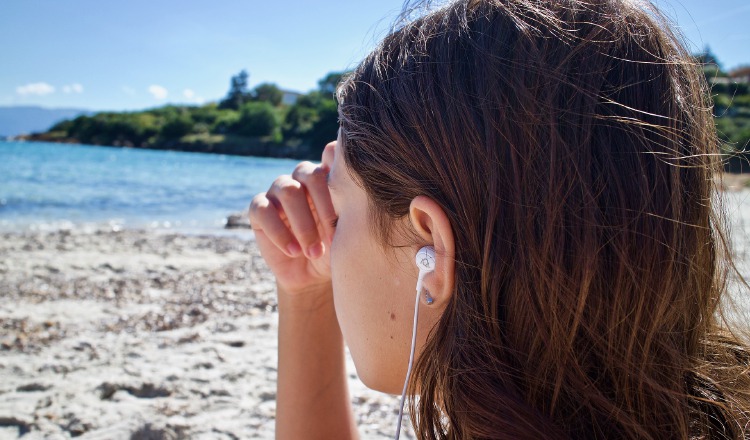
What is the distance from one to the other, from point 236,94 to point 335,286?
7899 centimetres

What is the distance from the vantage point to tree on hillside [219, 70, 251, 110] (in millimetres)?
75188

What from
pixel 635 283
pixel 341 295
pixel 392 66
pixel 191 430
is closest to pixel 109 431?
pixel 191 430

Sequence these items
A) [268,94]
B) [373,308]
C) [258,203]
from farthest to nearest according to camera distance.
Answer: [268,94] → [258,203] → [373,308]

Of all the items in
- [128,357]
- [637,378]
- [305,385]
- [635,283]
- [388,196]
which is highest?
[388,196]

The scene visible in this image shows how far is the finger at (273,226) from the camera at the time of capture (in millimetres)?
1467

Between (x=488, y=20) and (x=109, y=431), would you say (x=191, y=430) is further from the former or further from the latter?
(x=488, y=20)

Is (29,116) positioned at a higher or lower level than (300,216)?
higher

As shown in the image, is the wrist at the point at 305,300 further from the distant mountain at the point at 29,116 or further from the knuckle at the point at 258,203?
the distant mountain at the point at 29,116

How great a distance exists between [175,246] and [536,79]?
702 centimetres

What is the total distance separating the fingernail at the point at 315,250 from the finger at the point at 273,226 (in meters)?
0.04

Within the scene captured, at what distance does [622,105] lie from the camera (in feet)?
2.59

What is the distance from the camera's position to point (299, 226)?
1.43 metres

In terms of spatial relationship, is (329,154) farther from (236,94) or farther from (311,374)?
(236,94)

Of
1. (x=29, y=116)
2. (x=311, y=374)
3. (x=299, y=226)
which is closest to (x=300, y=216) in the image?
(x=299, y=226)
